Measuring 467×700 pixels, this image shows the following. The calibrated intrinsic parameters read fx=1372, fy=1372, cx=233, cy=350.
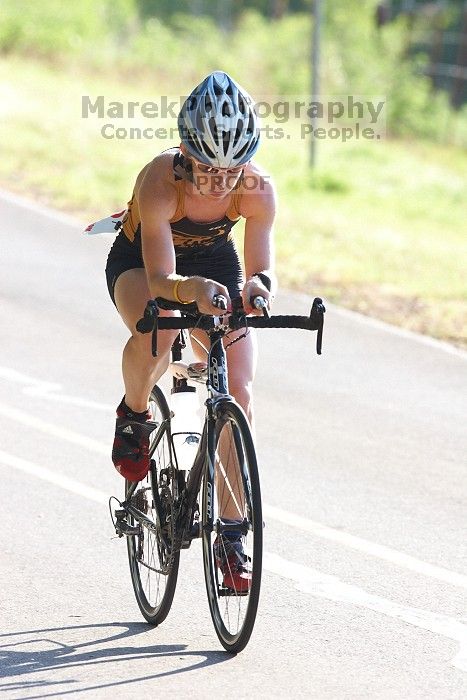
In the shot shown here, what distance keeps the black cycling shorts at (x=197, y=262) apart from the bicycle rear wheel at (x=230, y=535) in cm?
86

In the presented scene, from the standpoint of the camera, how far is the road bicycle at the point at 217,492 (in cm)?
485

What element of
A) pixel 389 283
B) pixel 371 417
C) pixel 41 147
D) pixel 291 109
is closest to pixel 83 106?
pixel 41 147

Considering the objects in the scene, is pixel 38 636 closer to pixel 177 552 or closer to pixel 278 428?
pixel 177 552

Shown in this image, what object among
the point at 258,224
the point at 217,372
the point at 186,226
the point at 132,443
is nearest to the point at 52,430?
the point at 132,443

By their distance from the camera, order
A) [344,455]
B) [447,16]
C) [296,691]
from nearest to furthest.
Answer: [296,691] < [344,455] < [447,16]

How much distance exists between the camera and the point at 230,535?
5.02 m

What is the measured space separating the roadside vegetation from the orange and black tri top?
23.7ft

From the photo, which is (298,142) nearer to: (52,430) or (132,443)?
(52,430)

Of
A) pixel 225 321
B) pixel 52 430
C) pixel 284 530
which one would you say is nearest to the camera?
pixel 225 321

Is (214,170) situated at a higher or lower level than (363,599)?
higher

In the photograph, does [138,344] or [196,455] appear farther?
[138,344]

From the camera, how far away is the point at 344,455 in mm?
8547

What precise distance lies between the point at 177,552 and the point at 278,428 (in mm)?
3769

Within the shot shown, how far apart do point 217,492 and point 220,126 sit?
4.43 ft
